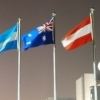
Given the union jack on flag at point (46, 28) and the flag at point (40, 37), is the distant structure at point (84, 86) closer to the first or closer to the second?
the flag at point (40, 37)

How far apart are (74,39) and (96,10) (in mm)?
1564

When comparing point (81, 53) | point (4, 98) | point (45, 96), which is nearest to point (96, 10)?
point (81, 53)

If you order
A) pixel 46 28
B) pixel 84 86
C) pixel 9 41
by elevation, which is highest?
pixel 46 28

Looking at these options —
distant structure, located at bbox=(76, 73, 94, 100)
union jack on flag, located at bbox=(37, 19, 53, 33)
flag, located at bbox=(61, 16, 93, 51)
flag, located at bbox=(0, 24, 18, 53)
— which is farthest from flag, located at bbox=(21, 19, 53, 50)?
distant structure, located at bbox=(76, 73, 94, 100)

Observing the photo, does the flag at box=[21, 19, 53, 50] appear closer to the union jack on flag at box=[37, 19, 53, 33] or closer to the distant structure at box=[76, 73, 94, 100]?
the union jack on flag at box=[37, 19, 53, 33]

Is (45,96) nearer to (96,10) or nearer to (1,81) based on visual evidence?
(1,81)

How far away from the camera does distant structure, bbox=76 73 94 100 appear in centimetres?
539

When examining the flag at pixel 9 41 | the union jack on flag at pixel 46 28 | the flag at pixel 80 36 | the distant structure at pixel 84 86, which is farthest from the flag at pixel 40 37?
the distant structure at pixel 84 86

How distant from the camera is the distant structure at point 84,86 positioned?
5.39 m

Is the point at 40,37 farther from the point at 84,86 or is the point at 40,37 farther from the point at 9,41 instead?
the point at 84,86

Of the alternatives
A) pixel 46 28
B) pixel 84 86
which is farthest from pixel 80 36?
pixel 84 86

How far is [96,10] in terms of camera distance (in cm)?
598

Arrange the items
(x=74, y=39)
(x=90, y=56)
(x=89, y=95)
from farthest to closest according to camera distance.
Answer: (x=90, y=56), (x=89, y=95), (x=74, y=39)

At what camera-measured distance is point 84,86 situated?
5.43m
